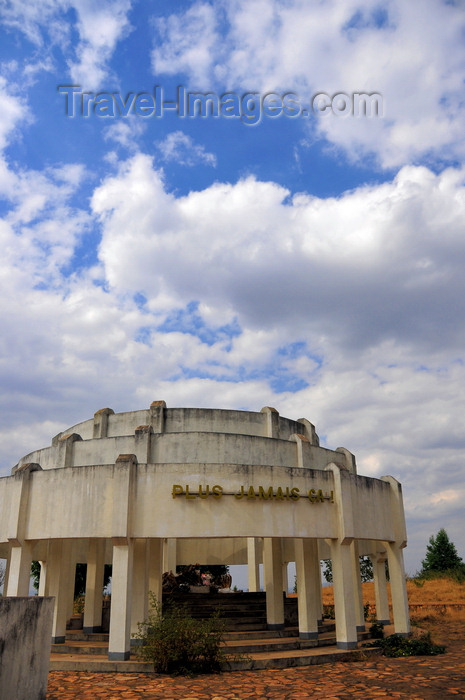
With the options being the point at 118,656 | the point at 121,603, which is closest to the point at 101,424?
the point at 121,603

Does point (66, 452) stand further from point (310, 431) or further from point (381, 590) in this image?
point (381, 590)

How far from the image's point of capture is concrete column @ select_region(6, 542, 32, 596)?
19828 millimetres

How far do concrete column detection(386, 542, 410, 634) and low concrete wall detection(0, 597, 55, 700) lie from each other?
16124 mm

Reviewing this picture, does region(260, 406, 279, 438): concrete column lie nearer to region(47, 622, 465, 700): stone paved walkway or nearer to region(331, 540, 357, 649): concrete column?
region(331, 540, 357, 649): concrete column

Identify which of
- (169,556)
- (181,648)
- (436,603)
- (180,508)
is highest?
(180,508)

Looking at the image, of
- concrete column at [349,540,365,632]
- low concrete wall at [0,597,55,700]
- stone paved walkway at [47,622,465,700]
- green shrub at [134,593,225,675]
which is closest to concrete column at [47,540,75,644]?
stone paved walkway at [47,622,465,700]

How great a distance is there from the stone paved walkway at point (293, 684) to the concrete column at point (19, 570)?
3.38 m

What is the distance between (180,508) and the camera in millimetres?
19062

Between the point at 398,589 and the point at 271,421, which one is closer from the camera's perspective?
the point at 398,589

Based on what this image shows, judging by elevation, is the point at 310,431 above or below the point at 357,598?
above

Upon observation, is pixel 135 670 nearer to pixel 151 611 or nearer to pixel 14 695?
pixel 151 611

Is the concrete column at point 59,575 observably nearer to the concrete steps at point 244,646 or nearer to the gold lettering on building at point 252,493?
the concrete steps at point 244,646

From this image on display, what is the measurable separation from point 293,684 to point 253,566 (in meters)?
18.7

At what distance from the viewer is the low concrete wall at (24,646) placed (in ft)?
37.0
